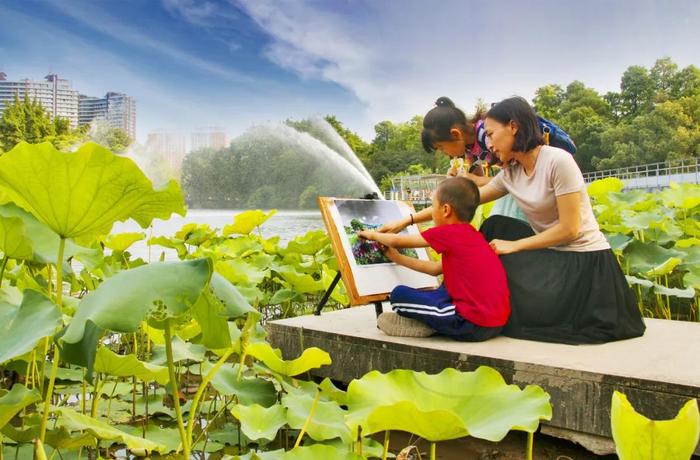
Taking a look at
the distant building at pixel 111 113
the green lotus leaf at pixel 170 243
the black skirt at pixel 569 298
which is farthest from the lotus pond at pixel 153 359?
the distant building at pixel 111 113

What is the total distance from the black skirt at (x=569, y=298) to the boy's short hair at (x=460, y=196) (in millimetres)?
256

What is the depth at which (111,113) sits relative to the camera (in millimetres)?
32156

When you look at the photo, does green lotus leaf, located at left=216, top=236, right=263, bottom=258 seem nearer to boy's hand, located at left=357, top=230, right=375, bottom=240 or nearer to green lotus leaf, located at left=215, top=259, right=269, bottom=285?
green lotus leaf, located at left=215, top=259, right=269, bottom=285

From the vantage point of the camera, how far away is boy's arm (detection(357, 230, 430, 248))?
7.93 ft

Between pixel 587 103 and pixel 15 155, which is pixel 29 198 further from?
pixel 587 103

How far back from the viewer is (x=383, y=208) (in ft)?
9.60

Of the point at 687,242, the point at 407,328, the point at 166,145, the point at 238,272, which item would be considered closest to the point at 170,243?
the point at 238,272

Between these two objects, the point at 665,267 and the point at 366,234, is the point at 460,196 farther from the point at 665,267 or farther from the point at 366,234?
the point at 665,267

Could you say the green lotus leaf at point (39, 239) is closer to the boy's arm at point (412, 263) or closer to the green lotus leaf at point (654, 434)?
the green lotus leaf at point (654, 434)

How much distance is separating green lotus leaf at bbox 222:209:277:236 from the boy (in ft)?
7.38

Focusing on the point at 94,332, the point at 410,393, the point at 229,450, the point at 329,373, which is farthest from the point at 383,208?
the point at 94,332

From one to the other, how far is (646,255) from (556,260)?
4.35ft

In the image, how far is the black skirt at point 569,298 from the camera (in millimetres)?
2252

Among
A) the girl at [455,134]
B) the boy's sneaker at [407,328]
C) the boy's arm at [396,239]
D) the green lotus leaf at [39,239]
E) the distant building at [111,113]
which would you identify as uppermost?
the distant building at [111,113]
